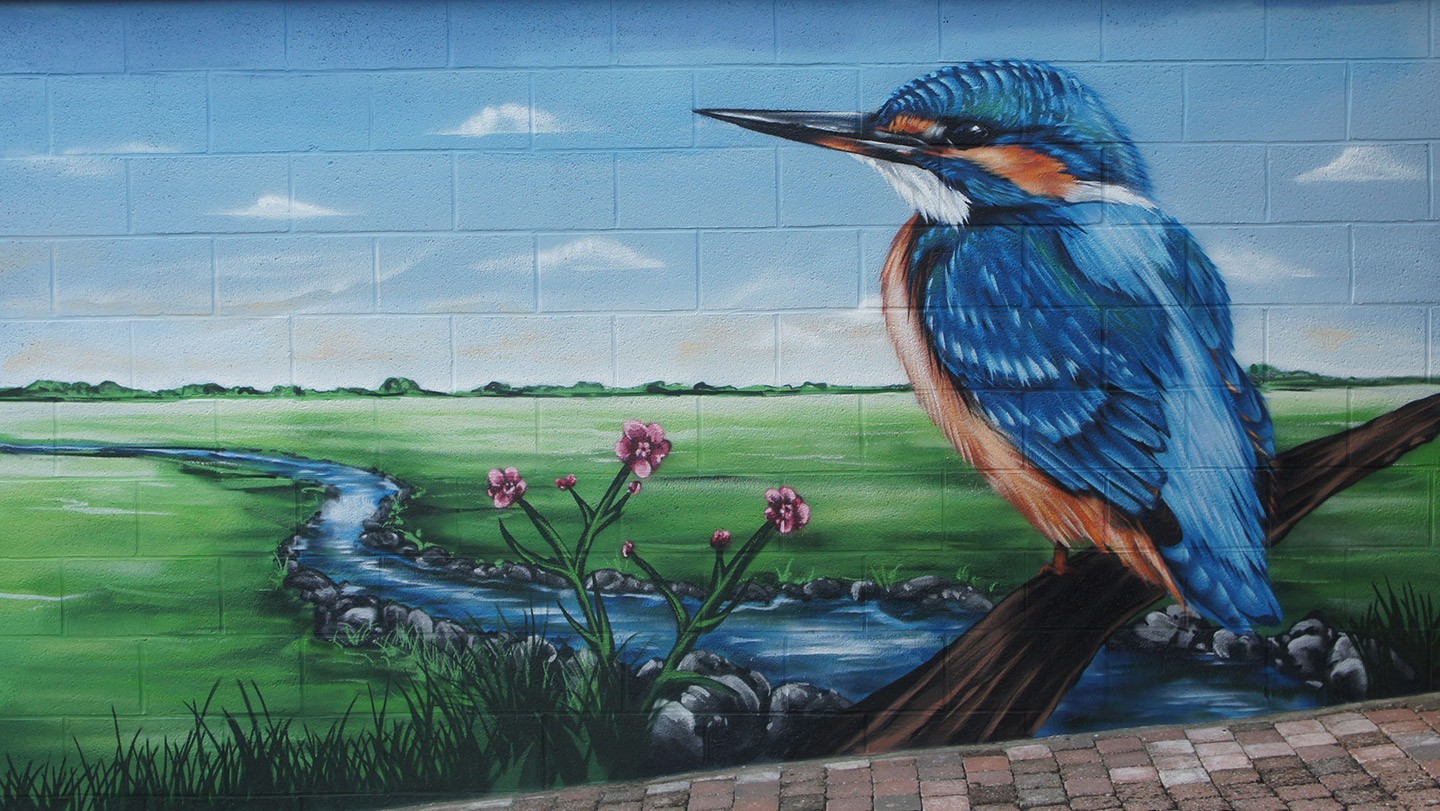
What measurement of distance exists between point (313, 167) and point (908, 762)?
8.99ft

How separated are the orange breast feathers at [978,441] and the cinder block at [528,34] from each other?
46.3 inches

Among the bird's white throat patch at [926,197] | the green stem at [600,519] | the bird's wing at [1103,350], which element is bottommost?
the green stem at [600,519]

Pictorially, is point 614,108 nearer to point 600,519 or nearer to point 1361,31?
point 600,519

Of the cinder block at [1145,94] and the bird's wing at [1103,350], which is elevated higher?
the cinder block at [1145,94]

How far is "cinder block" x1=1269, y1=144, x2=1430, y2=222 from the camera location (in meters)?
3.80

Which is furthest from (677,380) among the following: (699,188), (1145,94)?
(1145,94)

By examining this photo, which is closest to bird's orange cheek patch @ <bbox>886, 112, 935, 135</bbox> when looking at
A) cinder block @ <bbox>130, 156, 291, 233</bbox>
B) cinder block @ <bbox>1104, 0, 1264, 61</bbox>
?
cinder block @ <bbox>1104, 0, 1264, 61</bbox>

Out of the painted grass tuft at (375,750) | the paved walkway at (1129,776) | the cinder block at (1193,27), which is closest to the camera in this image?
the paved walkway at (1129,776)

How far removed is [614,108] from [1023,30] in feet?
4.41

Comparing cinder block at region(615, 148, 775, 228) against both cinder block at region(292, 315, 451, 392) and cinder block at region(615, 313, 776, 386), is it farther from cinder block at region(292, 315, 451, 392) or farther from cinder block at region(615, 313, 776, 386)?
cinder block at region(292, 315, 451, 392)

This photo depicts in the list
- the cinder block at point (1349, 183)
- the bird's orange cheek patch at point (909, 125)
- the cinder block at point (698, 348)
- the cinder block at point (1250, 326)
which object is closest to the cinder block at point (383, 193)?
the cinder block at point (698, 348)

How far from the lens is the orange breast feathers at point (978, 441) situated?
3826 mm

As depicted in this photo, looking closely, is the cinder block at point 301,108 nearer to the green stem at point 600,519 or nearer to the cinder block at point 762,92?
the cinder block at point 762,92

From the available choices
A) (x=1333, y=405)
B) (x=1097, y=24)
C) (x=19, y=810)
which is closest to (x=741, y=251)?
(x=1097, y=24)
